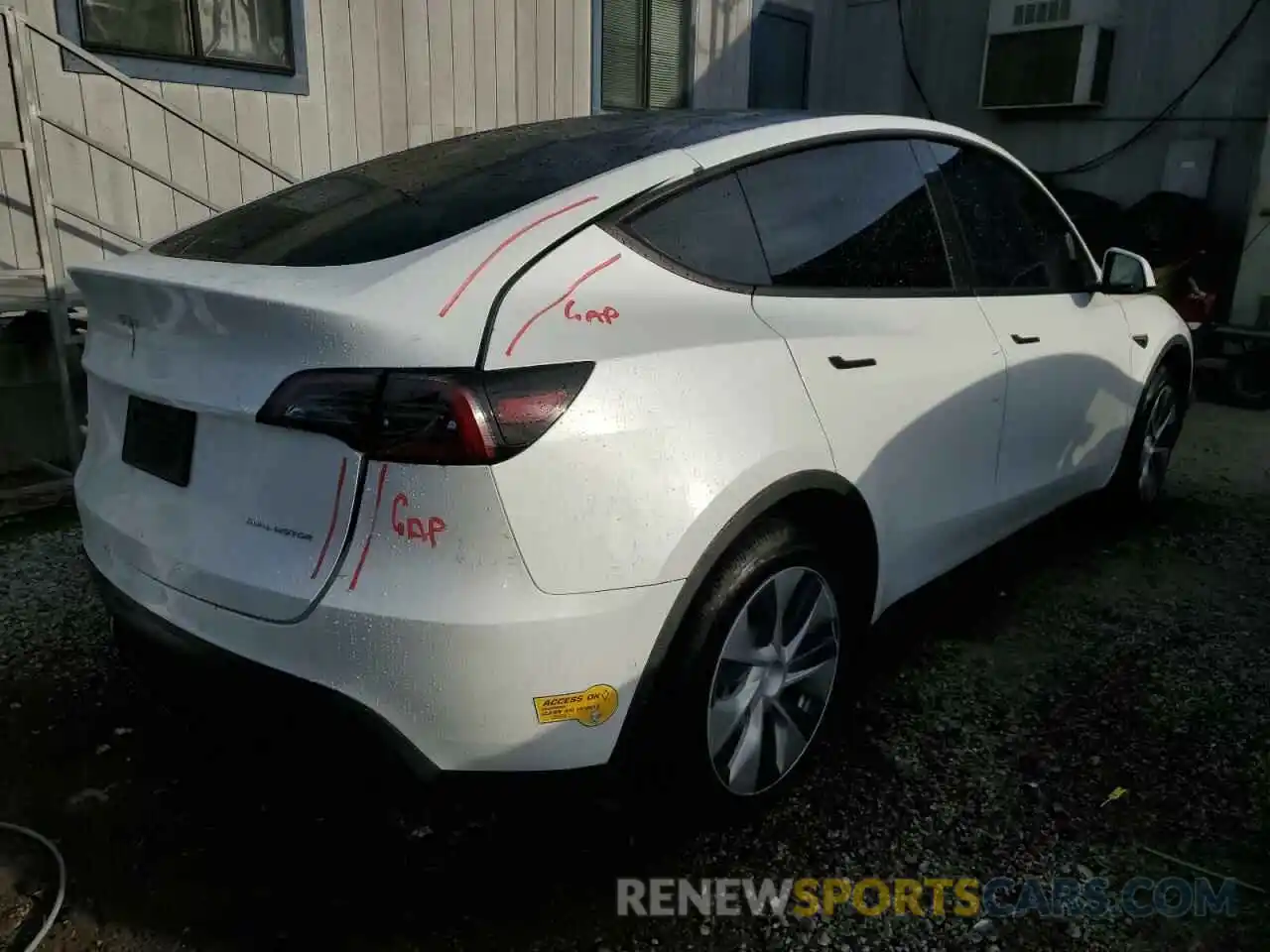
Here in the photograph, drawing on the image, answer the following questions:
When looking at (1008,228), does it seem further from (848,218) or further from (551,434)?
(551,434)

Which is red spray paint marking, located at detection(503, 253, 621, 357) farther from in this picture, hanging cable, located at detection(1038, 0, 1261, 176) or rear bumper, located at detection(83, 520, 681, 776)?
hanging cable, located at detection(1038, 0, 1261, 176)

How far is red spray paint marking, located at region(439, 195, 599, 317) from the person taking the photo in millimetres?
1774

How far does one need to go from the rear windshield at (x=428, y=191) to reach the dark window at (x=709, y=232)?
16cm

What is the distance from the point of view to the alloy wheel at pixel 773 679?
2.18 m

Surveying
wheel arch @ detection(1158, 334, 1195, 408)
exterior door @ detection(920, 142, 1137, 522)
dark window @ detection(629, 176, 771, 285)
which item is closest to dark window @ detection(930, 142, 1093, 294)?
exterior door @ detection(920, 142, 1137, 522)

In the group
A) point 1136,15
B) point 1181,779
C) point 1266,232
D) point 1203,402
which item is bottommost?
point 1203,402

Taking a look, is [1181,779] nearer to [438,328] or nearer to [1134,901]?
[1134,901]

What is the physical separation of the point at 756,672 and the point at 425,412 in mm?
1032

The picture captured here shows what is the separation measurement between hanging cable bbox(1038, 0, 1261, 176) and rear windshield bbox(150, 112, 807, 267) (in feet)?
29.4

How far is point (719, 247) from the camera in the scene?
2.23 m

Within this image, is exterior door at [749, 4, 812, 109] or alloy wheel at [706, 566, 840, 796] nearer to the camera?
alloy wheel at [706, 566, 840, 796]

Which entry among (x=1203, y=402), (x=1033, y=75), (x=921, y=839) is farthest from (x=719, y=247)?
(x=1033, y=75)

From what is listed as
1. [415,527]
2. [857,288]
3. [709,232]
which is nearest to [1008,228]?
[857,288]

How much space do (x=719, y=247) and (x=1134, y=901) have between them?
A: 1.75 metres
